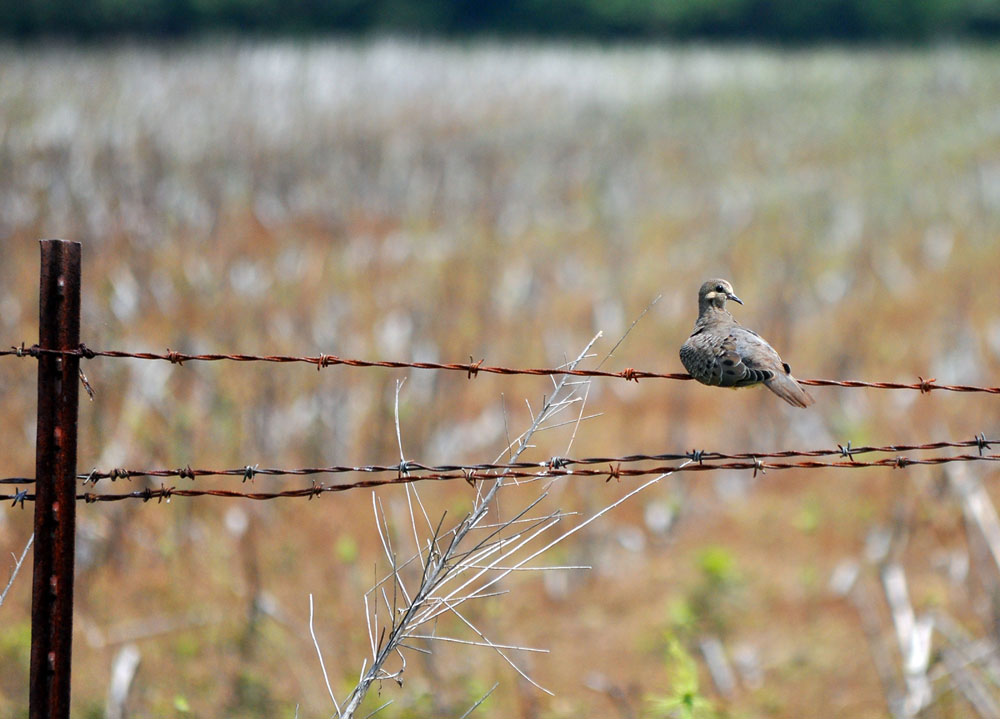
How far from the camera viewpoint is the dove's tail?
14.8ft

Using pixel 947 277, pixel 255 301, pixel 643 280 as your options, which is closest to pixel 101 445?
pixel 255 301

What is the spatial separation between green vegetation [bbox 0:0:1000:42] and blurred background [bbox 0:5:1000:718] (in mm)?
99

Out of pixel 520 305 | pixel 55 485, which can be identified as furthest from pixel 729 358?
pixel 520 305

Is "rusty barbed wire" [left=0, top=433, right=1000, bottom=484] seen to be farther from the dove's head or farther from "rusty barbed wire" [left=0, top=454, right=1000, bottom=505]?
the dove's head

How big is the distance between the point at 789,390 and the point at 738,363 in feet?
0.90

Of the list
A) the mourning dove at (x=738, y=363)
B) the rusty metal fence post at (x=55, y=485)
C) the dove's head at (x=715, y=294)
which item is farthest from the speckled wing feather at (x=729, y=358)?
the rusty metal fence post at (x=55, y=485)

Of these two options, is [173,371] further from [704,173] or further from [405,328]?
[704,173]

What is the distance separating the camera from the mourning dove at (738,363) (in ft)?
15.1

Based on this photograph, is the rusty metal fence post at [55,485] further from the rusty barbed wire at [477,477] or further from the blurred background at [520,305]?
the blurred background at [520,305]

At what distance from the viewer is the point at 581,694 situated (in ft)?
27.8

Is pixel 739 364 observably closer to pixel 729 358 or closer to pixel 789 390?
pixel 729 358

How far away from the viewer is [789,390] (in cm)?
456

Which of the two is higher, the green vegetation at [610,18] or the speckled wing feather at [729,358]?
the green vegetation at [610,18]

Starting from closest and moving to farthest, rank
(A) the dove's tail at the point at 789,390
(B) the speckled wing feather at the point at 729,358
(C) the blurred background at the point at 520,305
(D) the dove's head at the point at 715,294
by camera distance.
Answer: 1. (A) the dove's tail at the point at 789,390
2. (B) the speckled wing feather at the point at 729,358
3. (D) the dove's head at the point at 715,294
4. (C) the blurred background at the point at 520,305
